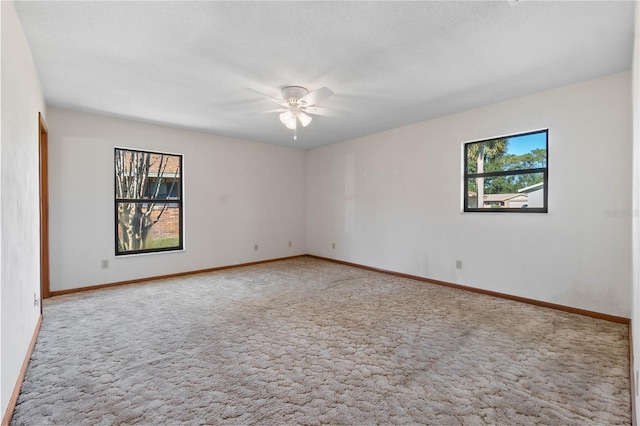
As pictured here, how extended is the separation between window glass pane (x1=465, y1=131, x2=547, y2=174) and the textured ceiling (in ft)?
1.93

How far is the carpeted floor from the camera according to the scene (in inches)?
70.3

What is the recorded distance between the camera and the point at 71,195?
418 cm

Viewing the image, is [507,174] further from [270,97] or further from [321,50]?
[270,97]

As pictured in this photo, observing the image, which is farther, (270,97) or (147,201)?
(147,201)

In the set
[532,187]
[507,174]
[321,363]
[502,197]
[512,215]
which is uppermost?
[507,174]

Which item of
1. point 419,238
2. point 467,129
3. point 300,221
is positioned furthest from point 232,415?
point 300,221

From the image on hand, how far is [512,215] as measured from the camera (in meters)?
3.85

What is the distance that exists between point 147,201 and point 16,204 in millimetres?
2976

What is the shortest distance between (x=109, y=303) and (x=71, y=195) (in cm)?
166

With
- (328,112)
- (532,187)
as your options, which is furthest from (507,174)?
(328,112)

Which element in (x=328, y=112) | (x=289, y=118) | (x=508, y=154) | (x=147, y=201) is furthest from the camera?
(x=147, y=201)

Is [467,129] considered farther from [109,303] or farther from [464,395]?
[109,303]

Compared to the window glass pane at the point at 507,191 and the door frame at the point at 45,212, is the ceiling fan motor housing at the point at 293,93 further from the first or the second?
the door frame at the point at 45,212

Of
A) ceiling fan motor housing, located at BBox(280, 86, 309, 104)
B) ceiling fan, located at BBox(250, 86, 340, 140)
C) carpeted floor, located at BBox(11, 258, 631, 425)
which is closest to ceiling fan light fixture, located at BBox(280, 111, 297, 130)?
ceiling fan, located at BBox(250, 86, 340, 140)
